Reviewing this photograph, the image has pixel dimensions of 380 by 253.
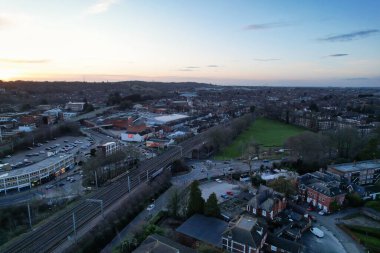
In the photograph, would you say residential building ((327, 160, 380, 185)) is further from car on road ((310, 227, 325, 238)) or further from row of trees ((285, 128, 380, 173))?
car on road ((310, 227, 325, 238))

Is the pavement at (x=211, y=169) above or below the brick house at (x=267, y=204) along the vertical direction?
below

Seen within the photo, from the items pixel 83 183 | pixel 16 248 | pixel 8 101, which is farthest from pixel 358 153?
pixel 8 101

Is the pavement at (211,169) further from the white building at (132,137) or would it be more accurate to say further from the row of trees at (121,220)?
the white building at (132,137)

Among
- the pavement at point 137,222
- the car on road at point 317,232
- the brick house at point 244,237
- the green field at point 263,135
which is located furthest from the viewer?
the green field at point 263,135

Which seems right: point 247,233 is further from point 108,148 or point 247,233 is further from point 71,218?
point 108,148

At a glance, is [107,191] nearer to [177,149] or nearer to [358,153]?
[177,149]

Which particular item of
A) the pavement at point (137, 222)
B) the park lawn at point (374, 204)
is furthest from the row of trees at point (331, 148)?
the pavement at point (137, 222)
